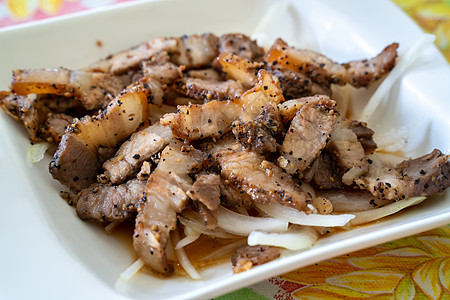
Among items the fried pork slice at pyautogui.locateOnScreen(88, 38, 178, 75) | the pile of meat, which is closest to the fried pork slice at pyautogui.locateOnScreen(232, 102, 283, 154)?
the pile of meat

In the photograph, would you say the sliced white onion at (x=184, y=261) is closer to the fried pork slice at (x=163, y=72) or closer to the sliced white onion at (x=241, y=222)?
the sliced white onion at (x=241, y=222)

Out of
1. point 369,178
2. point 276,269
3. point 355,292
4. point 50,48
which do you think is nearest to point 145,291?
point 276,269

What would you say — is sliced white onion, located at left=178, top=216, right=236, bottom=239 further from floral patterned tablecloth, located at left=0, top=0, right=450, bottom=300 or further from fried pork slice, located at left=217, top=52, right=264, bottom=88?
fried pork slice, located at left=217, top=52, right=264, bottom=88

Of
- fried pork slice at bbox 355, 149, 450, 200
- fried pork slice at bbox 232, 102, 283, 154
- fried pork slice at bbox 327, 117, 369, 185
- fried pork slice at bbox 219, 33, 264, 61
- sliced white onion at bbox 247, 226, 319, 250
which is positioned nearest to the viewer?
sliced white onion at bbox 247, 226, 319, 250

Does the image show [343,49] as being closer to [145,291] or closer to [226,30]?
[226,30]

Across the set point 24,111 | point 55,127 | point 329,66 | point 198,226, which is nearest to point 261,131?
point 198,226

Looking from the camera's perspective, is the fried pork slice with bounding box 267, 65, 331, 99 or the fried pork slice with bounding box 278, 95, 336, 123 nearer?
the fried pork slice with bounding box 278, 95, 336, 123
